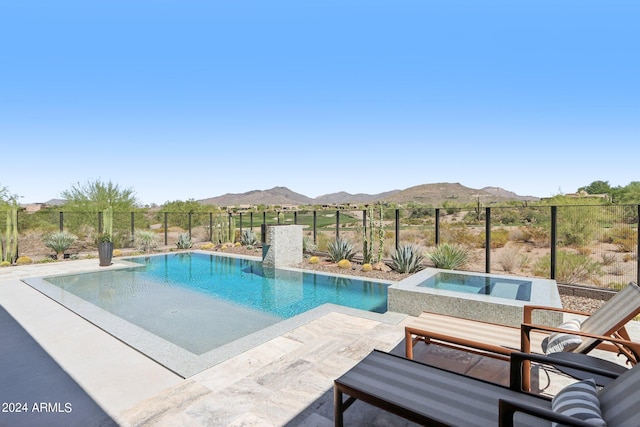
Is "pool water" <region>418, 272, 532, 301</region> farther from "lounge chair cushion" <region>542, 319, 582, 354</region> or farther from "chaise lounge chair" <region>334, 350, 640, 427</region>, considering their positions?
"chaise lounge chair" <region>334, 350, 640, 427</region>

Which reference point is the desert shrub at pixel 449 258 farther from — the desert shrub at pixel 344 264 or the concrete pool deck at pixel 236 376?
the concrete pool deck at pixel 236 376

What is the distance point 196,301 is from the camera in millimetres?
6852

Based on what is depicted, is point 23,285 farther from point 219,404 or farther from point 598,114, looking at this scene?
point 598,114

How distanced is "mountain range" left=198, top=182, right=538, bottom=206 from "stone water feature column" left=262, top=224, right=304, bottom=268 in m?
28.6

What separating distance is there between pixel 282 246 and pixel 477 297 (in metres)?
6.76

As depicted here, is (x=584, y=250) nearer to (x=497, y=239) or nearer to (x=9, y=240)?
(x=497, y=239)

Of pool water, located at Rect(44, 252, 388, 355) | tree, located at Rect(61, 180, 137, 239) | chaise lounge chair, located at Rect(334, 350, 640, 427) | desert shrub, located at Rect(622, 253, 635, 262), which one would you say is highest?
tree, located at Rect(61, 180, 137, 239)

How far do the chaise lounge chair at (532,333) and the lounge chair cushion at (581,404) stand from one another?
1.68 ft

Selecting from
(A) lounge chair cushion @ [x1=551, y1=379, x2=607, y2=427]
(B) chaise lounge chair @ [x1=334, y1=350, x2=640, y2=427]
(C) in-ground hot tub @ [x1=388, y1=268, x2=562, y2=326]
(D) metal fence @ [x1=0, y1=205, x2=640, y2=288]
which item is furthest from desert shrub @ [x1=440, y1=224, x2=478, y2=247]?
(A) lounge chair cushion @ [x1=551, y1=379, x2=607, y2=427]

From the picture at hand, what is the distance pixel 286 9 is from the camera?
10.5 meters

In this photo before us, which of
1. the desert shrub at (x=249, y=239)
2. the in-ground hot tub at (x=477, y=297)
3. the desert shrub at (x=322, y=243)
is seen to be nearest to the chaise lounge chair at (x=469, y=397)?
the in-ground hot tub at (x=477, y=297)

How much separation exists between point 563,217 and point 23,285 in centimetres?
1941

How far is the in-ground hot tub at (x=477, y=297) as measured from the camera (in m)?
4.58

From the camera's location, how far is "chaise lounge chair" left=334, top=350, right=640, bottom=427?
1.55 m
